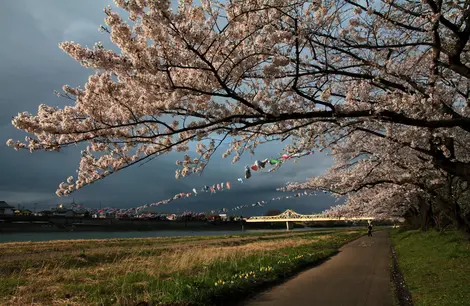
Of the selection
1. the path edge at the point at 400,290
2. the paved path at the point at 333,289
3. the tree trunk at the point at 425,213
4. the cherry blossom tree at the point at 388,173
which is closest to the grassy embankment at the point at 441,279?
the path edge at the point at 400,290

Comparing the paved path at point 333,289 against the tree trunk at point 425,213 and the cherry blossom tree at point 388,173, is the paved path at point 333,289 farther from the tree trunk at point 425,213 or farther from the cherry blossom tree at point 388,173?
the tree trunk at point 425,213

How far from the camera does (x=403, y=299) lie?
8.59 meters

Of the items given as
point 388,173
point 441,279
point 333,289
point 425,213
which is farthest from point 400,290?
point 425,213

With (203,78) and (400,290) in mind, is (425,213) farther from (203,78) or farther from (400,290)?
(203,78)

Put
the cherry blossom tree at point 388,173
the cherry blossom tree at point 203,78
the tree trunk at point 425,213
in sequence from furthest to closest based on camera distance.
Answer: the tree trunk at point 425,213
the cherry blossom tree at point 388,173
the cherry blossom tree at point 203,78

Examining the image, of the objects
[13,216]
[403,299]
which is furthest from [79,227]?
[403,299]

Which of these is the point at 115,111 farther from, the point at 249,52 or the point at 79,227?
the point at 79,227

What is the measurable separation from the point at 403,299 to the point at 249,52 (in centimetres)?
651

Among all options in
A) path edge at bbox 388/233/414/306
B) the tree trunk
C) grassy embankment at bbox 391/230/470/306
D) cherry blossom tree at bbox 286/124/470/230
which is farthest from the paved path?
the tree trunk

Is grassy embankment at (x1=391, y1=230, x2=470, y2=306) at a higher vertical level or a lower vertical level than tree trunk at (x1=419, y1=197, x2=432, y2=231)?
lower

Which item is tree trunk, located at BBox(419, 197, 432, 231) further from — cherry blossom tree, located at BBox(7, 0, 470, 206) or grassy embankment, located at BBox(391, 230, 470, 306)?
cherry blossom tree, located at BBox(7, 0, 470, 206)

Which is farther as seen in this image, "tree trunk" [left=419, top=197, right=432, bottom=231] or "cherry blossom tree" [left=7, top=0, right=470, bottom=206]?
"tree trunk" [left=419, top=197, right=432, bottom=231]

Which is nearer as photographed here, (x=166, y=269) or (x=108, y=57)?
(x=108, y=57)

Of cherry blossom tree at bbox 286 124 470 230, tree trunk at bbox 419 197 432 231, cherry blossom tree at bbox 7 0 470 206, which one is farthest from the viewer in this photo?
tree trunk at bbox 419 197 432 231
